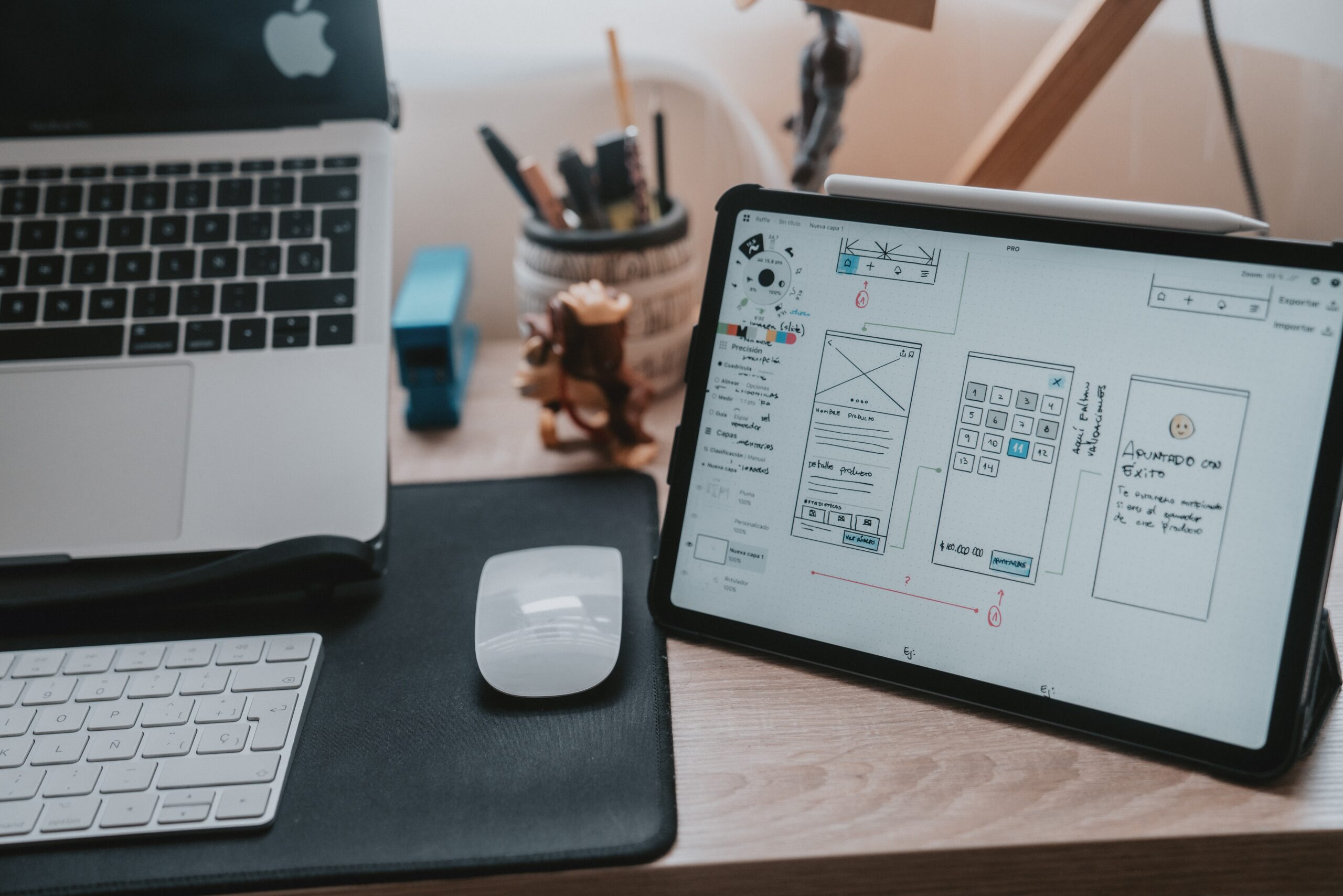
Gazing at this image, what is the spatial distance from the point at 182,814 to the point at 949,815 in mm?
334

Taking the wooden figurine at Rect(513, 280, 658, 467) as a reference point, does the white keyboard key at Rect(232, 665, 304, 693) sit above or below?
below

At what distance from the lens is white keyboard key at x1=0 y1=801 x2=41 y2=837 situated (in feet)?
1.27

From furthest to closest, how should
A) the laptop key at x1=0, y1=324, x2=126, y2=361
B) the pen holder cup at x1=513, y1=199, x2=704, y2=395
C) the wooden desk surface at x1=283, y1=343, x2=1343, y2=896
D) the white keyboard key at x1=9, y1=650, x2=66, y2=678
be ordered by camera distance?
1. the pen holder cup at x1=513, y1=199, x2=704, y2=395
2. the laptop key at x1=0, y1=324, x2=126, y2=361
3. the white keyboard key at x1=9, y1=650, x2=66, y2=678
4. the wooden desk surface at x1=283, y1=343, x2=1343, y2=896

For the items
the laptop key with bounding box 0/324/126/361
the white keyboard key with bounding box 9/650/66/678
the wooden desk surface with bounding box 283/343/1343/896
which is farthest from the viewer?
the laptop key with bounding box 0/324/126/361

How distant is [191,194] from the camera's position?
621 mm

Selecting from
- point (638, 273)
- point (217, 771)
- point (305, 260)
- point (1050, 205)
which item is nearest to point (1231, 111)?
point (1050, 205)

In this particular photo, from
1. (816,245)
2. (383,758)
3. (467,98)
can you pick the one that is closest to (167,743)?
(383,758)

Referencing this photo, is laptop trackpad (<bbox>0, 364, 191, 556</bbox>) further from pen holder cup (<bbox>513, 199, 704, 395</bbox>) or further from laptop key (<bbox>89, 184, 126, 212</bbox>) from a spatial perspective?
pen holder cup (<bbox>513, 199, 704, 395</bbox>)

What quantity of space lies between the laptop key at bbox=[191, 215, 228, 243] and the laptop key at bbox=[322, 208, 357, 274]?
0.22 ft

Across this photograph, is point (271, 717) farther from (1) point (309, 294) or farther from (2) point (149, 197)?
(2) point (149, 197)

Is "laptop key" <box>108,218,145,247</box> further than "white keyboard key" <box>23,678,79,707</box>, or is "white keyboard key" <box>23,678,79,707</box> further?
"laptop key" <box>108,218,145,247</box>

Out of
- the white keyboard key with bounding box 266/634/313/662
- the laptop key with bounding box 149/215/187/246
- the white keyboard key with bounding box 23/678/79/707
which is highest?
the laptop key with bounding box 149/215/187/246

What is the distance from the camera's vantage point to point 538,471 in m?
0.66

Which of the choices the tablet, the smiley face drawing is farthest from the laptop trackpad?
the smiley face drawing
